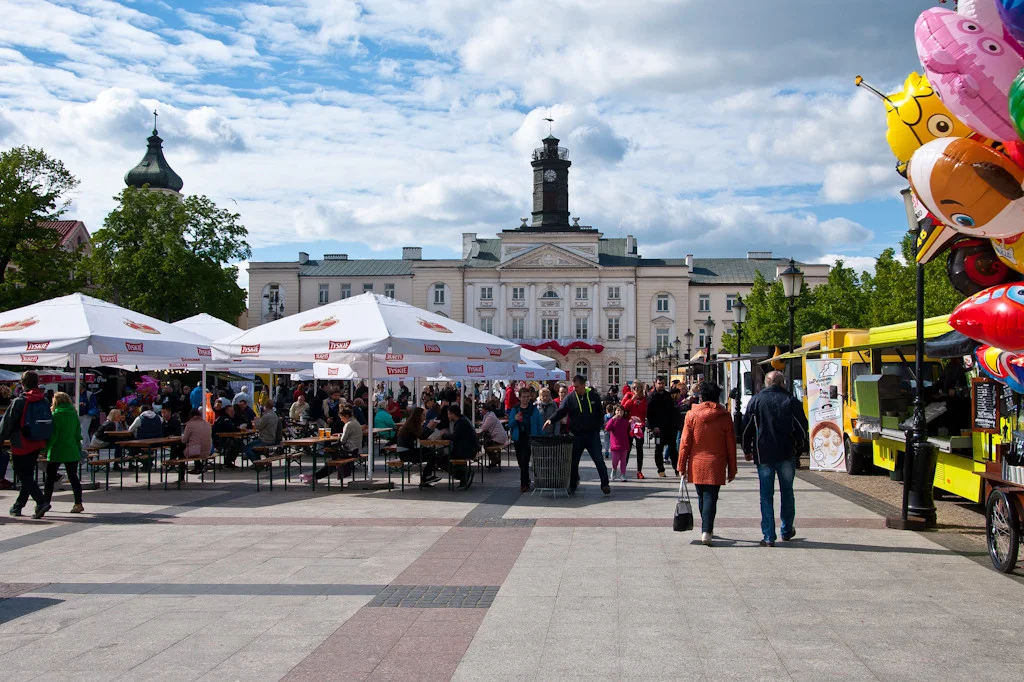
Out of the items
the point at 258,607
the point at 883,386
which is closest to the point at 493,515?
the point at 258,607

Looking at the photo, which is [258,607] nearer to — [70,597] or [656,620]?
[70,597]

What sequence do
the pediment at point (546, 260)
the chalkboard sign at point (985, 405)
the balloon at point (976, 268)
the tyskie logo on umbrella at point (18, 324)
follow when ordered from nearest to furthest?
1. the balloon at point (976, 268)
2. the chalkboard sign at point (985, 405)
3. the tyskie logo on umbrella at point (18, 324)
4. the pediment at point (546, 260)

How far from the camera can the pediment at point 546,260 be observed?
91312 mm

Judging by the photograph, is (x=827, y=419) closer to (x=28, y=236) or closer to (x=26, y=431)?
(x=26, y=431)

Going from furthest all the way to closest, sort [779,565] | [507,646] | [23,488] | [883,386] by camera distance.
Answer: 1. [883,386]
2. [23,488]
3. [779,565]
4. [507,646]

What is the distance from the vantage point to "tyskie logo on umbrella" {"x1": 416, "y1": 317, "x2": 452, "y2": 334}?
50.7ft

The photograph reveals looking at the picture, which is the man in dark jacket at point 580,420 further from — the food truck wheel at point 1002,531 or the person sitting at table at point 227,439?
the person sitting at table at point 227,439

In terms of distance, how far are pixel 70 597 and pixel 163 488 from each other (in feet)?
27.1

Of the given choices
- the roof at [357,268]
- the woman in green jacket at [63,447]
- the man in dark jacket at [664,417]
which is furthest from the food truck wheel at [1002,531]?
the roof at [357,268]

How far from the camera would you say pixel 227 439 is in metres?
19.5

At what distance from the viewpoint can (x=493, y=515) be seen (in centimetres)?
1229

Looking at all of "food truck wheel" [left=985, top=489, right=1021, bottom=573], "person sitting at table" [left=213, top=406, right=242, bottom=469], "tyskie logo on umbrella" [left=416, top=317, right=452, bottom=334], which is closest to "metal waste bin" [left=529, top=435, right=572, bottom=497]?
"tyskie logo on umbrella" [left=416, top=317, right=452, bottom=334]

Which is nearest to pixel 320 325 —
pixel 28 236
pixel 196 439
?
pixel 196 439

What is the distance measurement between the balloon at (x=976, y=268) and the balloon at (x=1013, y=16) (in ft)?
7.89
